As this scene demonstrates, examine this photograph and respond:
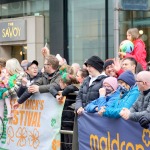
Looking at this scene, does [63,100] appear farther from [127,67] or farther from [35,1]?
[35,1]

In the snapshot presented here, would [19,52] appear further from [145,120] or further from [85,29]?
[145,120]

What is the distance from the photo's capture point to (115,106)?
23.7 feet

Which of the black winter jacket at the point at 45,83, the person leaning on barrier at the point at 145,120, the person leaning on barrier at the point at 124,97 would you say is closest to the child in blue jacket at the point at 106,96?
the person leaning on barrier at the point at 124,97

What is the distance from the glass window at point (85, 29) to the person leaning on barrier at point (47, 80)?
1167cm

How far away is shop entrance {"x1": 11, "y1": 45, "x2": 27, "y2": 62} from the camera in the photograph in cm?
2542

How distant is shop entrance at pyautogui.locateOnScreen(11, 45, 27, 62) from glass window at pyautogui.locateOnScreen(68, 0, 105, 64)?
134 inches

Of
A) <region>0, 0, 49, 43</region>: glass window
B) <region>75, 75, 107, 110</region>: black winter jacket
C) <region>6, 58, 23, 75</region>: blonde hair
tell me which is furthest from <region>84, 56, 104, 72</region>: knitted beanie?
<region>0, 0, 49, 43</region>: glass window

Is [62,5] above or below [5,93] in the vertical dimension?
above

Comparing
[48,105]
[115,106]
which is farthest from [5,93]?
[115,106]

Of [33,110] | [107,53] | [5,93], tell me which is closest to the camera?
[33,110]

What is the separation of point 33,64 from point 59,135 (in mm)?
1723

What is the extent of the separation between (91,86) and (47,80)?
161cm

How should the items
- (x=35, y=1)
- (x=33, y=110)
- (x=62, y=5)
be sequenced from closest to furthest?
(x=33, y=110)
(x=62, y=5)
(x=35, y=1)

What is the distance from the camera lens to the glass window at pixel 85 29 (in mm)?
21344
